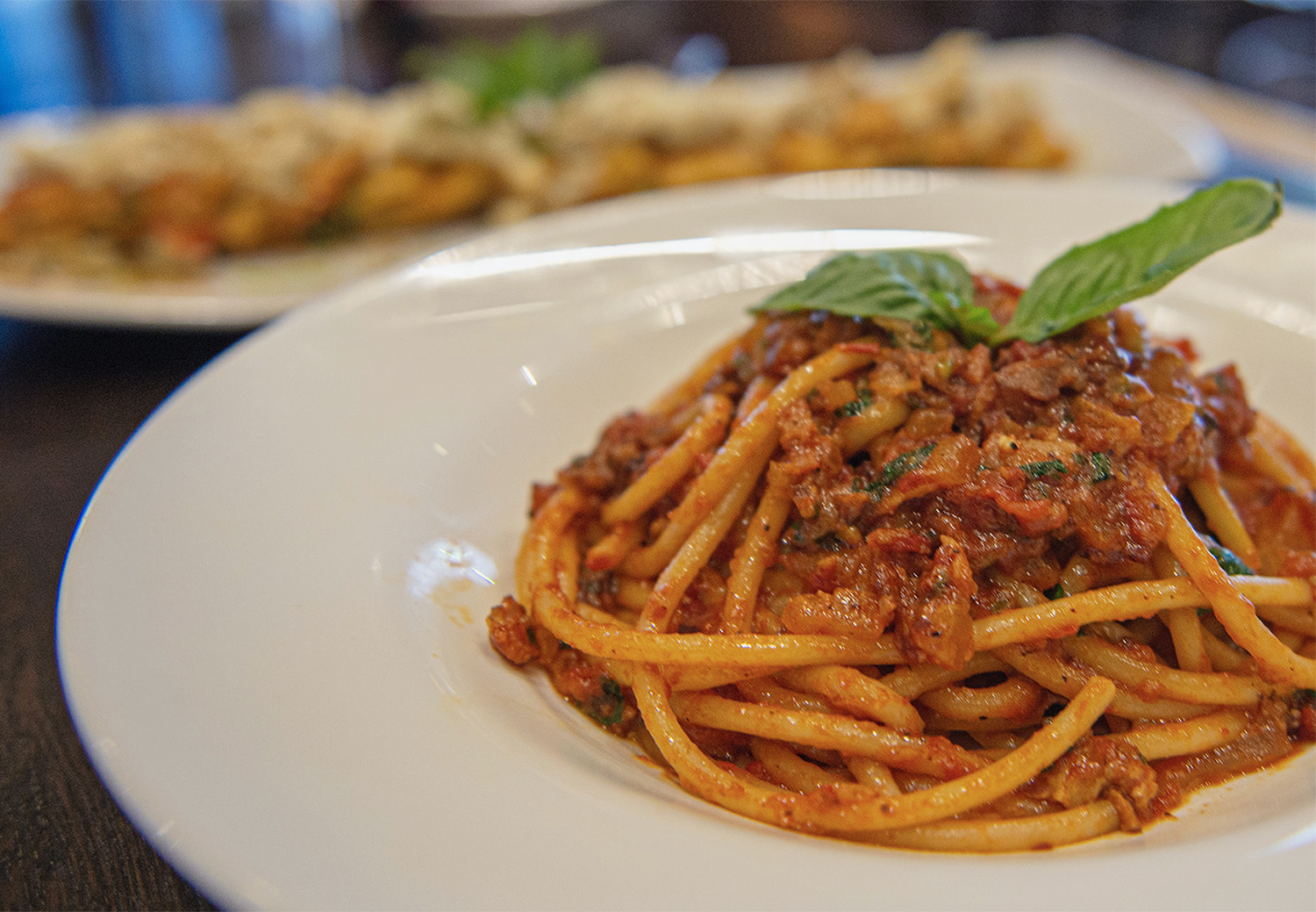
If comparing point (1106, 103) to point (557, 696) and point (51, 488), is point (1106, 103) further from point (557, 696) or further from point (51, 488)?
point (51, 488)

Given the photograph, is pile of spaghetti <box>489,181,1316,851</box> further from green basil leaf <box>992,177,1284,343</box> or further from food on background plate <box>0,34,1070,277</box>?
food on background plate <box>0,34,1070,277</box>

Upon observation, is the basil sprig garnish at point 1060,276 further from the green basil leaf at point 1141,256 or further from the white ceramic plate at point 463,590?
the white ceramic plate at point 463,590

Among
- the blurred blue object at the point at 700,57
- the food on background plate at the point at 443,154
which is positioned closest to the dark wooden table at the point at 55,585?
the food on background plate at the point at 443,154

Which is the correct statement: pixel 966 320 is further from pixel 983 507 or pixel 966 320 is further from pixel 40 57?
pixel 40 57

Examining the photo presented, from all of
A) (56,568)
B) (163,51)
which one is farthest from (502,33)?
(56,568)

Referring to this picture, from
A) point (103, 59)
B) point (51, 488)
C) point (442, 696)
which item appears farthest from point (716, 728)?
point (103, 59)

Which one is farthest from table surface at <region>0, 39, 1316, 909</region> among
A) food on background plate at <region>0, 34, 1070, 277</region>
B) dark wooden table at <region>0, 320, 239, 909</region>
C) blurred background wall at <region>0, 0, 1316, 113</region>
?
blurred background wall at <region>0, 0, 1316, 113</region>
